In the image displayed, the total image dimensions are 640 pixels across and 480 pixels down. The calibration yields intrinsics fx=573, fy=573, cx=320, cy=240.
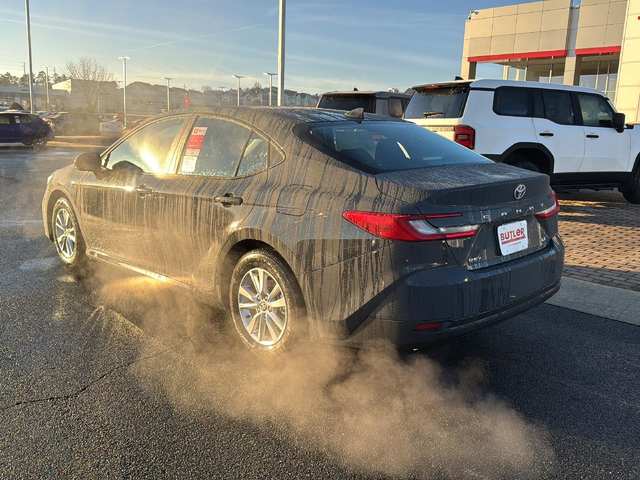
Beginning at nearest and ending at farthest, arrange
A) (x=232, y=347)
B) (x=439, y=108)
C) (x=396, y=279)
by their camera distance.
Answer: (x=396, y=279)
(x=232, y=347)
(x=439, y=108)

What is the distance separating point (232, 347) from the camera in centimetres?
394

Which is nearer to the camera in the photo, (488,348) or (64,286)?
(488,348)

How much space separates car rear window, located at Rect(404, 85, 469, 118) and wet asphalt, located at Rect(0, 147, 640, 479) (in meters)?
4.67

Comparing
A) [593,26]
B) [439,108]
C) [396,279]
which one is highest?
[593,26]

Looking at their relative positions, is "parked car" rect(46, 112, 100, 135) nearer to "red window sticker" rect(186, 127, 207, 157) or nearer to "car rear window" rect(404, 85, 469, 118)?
"car rear window" rect(404, 85, 469, 118)

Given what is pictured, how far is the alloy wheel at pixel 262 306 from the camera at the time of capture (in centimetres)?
353

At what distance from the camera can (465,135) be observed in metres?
8.51

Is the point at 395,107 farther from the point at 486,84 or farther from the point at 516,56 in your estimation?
the point at 516,56

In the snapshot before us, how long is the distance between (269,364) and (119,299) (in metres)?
1.94

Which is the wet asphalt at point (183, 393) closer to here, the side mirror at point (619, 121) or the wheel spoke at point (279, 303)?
the wheel spoke at point (279, 303)

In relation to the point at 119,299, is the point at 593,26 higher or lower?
higher

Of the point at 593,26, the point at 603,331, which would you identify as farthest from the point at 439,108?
the point at 593,26

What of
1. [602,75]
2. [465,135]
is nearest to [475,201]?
[465,135]

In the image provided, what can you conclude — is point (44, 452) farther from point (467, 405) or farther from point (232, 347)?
point (467, 405)
